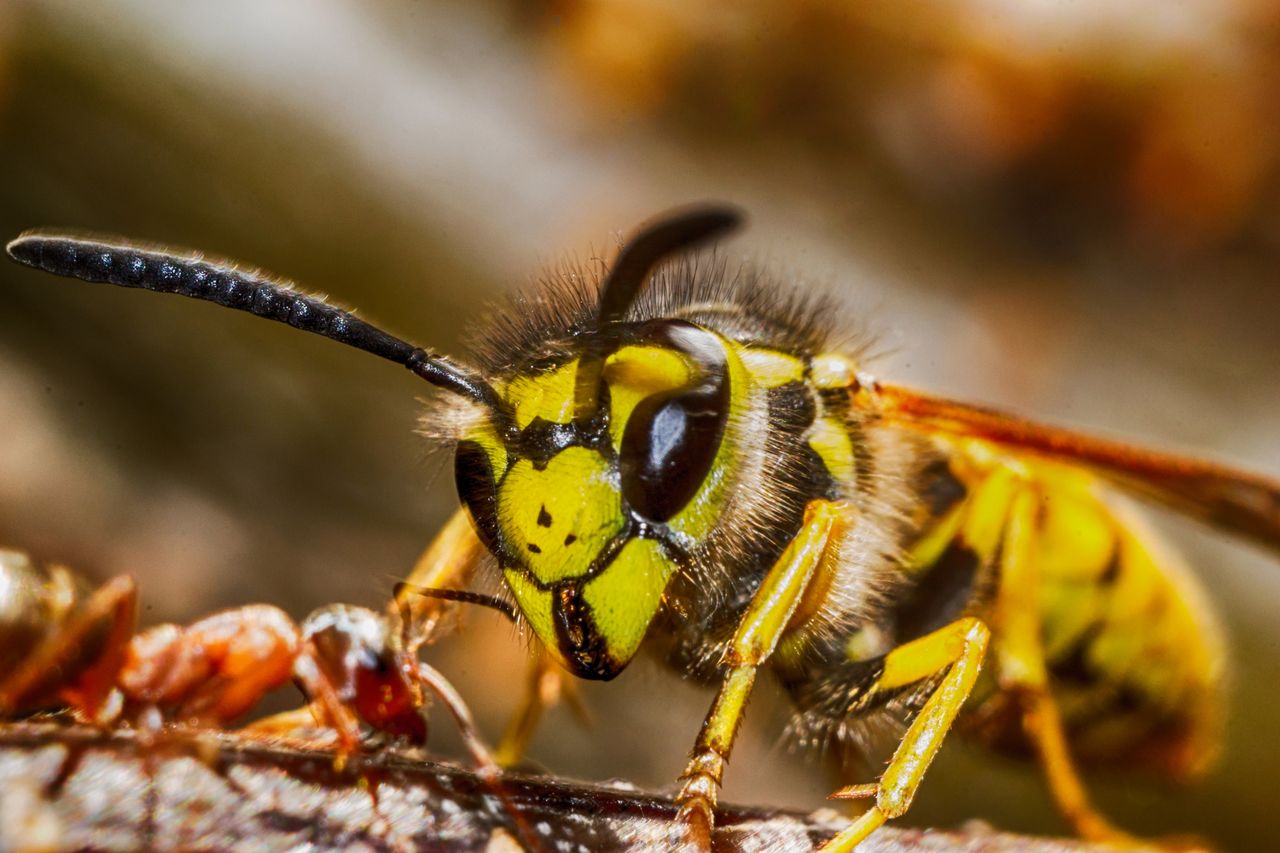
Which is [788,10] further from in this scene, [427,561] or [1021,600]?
[427,561]

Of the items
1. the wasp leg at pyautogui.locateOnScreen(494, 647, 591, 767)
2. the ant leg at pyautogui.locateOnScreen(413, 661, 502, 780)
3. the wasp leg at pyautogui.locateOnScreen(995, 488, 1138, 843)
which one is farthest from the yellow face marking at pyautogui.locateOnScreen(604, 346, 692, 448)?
the wasp leg at pyautogui.locateOnScreen(995, 488, 1138, 843)

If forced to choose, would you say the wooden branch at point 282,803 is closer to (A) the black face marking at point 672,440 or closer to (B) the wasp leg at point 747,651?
(B) the wasp leg at point 747,651

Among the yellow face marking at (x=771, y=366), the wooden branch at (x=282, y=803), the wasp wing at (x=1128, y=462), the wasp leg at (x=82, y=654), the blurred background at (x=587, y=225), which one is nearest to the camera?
the wooden branch at (x=282, y=803)

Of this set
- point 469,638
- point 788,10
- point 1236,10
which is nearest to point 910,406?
point 469,638

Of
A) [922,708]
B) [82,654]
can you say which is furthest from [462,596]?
[922,708]

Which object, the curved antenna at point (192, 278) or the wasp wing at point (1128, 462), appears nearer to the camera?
the curved antenna at point (192, 278)

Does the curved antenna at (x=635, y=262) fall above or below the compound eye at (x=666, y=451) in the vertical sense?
above

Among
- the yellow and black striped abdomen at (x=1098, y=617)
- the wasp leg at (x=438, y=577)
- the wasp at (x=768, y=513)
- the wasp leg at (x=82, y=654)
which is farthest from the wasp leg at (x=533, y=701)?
the wasp leg at (x=82, y=654)
